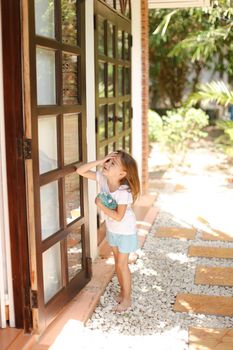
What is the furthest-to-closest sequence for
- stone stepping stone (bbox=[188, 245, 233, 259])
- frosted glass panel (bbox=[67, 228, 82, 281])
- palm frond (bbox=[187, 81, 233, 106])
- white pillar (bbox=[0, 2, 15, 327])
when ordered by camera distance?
1. palm frond (bbox=[187, 81, 233, 106])
2. stone stepping stone (bbox=[188, 245, 233, 259])
3. frosted glass panel (bbox=[67, 228, 82, 281])
4. white pillar (bbox=[0, 2, 15, 327])

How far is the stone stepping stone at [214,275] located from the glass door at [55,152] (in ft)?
2.90

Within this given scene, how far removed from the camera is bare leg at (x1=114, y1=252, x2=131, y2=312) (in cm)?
337

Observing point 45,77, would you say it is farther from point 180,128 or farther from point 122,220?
point 180,128

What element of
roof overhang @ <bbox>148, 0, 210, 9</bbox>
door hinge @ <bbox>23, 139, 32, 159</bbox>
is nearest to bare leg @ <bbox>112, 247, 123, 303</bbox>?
door hinge @ <bbox>23, 139, 32, 159</bbox>

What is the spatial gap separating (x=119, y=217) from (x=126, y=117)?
9.81 ft

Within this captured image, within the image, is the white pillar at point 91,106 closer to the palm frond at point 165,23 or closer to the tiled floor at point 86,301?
the tiled floor at point 86,301

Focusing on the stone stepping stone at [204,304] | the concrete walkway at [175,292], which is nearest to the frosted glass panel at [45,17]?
the concrete walkway at [175,292]

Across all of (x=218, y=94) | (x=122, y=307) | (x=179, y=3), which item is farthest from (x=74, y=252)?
(x=218, y=94)

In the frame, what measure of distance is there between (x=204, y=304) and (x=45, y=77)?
1761mm

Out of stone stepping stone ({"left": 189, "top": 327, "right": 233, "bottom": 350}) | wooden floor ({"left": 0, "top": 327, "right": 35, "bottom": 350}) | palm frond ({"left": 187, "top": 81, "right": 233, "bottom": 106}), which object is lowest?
stone stepping stone ({"left": 189, "top": 327, "right": 233, "bottom": 350})

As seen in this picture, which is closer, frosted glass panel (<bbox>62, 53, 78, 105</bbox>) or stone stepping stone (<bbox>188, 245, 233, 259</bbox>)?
frosted glass panel (<bbox>62, 53, 78, 105</bbox>)

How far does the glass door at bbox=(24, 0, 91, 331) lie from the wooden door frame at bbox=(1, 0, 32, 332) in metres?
0.04

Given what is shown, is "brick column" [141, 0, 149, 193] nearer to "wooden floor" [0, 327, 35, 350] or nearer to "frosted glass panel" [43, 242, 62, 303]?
"frosted glass panel" [43, 242, 62, 303]

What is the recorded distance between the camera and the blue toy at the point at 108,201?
3234mm
